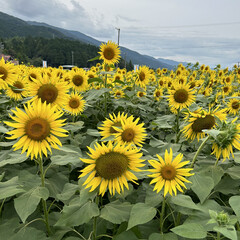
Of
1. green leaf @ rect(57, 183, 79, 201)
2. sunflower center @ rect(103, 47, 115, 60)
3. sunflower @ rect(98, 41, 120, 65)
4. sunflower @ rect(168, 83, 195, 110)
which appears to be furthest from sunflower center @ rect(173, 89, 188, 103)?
green leaf @ rect(57, 183, 79, 201)

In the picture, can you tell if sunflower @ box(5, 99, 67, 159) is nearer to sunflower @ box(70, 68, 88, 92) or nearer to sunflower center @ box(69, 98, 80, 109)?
sunflower center @ box(69, 98, 80, 109)

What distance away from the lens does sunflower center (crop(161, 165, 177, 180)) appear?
1.60 meters

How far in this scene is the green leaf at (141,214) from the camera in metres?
1.45

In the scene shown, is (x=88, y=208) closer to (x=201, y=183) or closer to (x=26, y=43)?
(x=201, y=183)

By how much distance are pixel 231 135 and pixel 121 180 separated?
0.85m

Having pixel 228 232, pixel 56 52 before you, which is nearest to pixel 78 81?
pixel 228 232

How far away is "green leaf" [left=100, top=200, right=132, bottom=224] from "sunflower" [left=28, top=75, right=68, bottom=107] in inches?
50.1

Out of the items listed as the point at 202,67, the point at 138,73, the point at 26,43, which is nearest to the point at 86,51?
the point at 26,43

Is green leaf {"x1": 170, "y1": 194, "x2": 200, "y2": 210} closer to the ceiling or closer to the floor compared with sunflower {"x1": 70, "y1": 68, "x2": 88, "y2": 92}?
closer to the floor

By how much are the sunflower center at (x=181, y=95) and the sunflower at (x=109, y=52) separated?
1.41 meters

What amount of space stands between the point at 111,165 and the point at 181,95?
7.15ft

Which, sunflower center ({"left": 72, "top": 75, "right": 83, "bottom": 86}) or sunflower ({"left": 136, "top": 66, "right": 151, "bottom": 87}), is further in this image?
sunflower ({"left": 136, "top": 66, "right": 151, "bottom": 87})

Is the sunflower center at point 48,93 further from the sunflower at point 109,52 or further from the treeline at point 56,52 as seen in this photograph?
the treeline at point 56,52

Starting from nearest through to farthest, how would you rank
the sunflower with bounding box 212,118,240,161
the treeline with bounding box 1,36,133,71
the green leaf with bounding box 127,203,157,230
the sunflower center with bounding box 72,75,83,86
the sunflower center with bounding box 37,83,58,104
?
1. the green leaf with bounding box 127,203,157,230
2. the sunflower with bounding box 212,118,240,161
3. the sunflower center with bounding box 37,83,58,104
4. the sunflower center with bounding box 72,75,83,86
5. the treeline with bounding box 1,36,133,71
